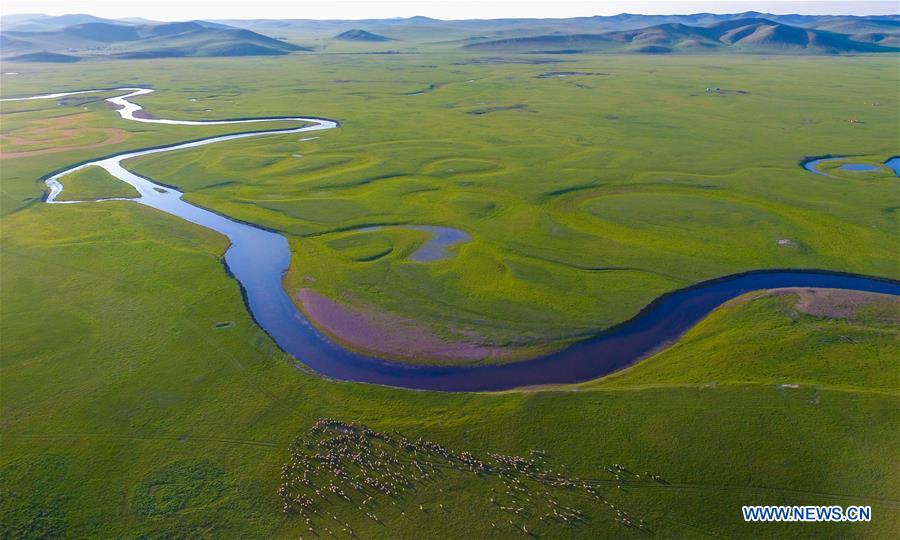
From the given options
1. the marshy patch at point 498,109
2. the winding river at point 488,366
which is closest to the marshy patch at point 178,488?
the winding river at point 488,366

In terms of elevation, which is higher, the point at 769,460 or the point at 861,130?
the point at 861,130

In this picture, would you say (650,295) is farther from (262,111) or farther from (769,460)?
(262,111)

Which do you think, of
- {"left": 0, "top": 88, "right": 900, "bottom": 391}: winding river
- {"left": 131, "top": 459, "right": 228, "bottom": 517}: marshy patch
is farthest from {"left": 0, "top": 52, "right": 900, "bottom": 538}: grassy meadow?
{"left": 0, "top": 88, "right": 900, "bottom": 391}: winding river

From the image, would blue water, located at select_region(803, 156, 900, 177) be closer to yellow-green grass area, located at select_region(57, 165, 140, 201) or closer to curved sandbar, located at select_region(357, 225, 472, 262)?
curved sandbar, located at select_region(357, 225, 472, 262)

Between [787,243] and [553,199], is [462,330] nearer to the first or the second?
[553,199]

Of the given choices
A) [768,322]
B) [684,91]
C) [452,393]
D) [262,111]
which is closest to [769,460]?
[768,322]
